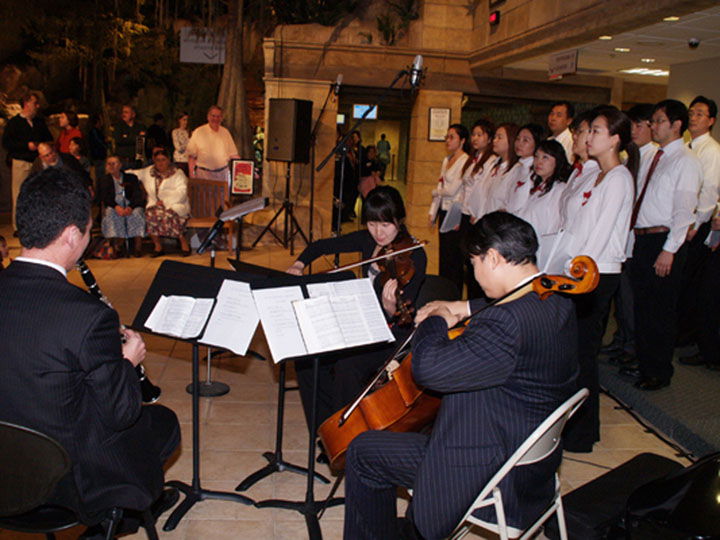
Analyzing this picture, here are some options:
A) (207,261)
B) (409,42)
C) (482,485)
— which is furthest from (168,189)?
(482,485)

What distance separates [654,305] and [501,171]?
1583 millimetres

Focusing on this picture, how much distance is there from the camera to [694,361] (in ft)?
14.4

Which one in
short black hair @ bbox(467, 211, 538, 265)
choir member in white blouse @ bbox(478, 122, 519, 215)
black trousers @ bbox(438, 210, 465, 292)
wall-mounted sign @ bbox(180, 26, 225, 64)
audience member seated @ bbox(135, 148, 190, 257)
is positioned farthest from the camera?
wall-mounted sign @ bbox(180, 26, 225, 64)

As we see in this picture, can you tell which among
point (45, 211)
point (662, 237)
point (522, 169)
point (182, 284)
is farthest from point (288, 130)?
point (45, 211)

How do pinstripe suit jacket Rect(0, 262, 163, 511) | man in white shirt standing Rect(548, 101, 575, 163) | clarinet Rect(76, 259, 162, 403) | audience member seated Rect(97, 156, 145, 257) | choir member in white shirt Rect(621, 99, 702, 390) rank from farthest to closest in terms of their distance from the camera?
audience member seated Rect(97, 156, 145, 257), man in white shirt standing Rect(548, 101, 575, 163), choir member in white shirt Rect(621, 99, 702, 390), clarinet Rect(76, 259, 162, 403), pinstripe suit jacket Rect(0, 262, 163, 511)

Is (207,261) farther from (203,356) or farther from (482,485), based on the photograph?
(482,485)

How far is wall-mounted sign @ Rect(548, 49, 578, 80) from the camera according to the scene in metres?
6.91

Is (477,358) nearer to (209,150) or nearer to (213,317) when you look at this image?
(213,317)

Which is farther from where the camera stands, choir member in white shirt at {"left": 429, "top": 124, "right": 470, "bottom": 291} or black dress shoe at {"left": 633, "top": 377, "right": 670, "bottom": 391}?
choir member in white shirt at {"left": 429, "top": 124, "right": 470, "bottom": 291}

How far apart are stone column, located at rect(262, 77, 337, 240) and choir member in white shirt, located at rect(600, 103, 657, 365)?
4.99 m

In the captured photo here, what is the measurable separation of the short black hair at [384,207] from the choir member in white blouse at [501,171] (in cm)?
157

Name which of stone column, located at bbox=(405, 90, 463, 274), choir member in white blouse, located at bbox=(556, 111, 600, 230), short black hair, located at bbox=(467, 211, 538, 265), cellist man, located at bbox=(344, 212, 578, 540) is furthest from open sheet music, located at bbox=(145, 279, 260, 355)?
stone column, located at bbox=(405, 90, 463, 274)

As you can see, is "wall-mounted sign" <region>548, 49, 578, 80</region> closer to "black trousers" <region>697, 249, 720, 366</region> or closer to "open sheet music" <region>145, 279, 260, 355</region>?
"black trousers" <region>697, 249, 720, 366</region>

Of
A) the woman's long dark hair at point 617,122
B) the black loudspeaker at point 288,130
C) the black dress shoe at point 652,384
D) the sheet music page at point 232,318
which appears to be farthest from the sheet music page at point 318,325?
the black loudspeaker at point 288,130
